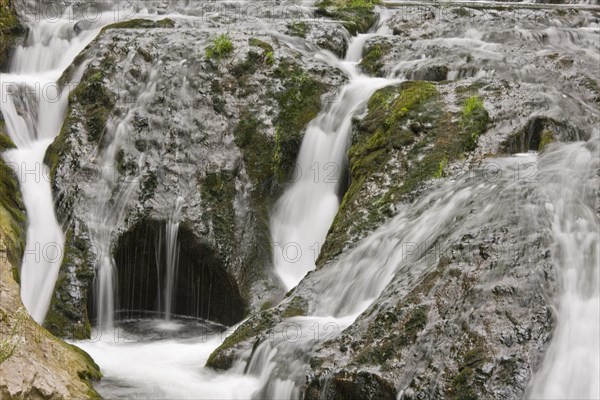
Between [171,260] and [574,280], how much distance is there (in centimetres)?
555

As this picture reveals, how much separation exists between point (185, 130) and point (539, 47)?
6238 mm

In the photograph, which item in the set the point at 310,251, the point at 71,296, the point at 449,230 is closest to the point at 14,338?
the point at 71,296

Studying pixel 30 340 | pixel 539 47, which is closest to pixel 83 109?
pixel 30 340

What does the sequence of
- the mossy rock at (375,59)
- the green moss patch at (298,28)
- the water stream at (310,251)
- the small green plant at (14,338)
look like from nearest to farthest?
the small green plant at (14,338), the water stream at (310,251), the mossy rock at (375,59), the green moss patch at (298,28)

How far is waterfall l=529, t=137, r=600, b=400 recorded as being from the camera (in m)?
5.84

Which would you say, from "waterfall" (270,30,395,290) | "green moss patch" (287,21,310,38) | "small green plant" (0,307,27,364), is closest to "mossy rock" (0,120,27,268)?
"small green plant" (0,307,27,364)

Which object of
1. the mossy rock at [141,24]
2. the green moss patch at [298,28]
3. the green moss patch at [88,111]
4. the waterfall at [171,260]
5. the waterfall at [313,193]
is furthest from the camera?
the green moss patch at [298,28]

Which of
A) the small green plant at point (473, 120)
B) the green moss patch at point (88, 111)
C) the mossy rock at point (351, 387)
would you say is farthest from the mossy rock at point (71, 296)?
the small green plant at point (473, 120)

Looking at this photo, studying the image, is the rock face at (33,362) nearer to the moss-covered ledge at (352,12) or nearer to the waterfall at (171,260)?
the waterfall at (171,260)

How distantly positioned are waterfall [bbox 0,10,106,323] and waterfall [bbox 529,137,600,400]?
6087 mm

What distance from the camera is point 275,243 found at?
10781mm

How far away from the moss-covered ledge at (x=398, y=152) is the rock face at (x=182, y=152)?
4.77 ft

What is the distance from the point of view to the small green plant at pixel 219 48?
12.3 m

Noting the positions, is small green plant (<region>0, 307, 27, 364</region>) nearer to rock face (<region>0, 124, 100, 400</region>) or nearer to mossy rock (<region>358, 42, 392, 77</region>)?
rock face (<region>0, 124, 100, 400</region>)
